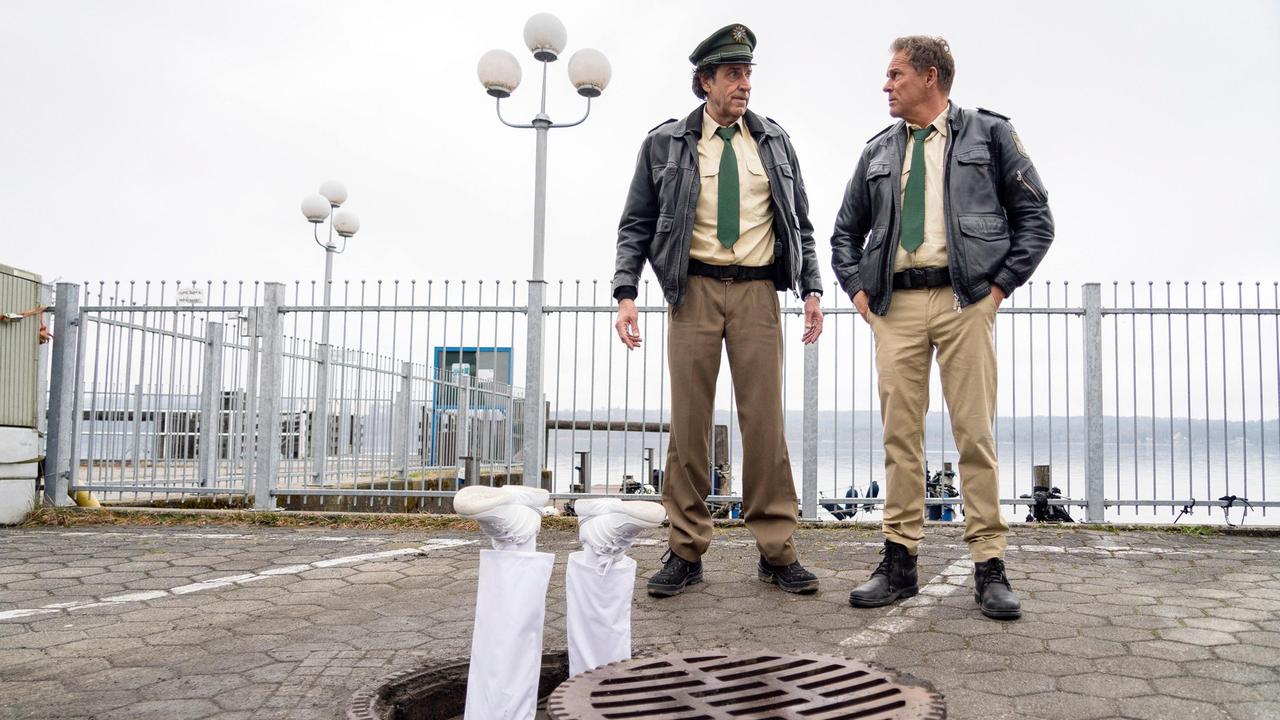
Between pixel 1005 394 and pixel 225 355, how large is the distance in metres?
7.99

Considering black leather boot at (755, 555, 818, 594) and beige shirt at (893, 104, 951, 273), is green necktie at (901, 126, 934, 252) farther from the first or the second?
black leather boot at (755, 555, 818, 594)

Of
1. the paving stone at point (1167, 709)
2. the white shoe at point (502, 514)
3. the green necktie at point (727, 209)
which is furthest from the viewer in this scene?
the green necktie at point (727, 209)

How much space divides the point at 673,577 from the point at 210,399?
7805 millimetres

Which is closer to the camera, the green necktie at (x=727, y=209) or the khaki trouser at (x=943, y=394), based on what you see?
the khaki trouser at (x=943, y=394)

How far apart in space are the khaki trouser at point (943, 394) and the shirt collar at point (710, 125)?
3.04 ft

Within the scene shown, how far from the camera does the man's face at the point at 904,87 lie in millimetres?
3346

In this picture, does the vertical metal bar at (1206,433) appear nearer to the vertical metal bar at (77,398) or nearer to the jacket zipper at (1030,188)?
the jacket zipper at (1030,188)

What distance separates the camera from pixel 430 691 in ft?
7.66

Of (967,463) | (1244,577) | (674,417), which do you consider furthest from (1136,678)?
(1244,577)

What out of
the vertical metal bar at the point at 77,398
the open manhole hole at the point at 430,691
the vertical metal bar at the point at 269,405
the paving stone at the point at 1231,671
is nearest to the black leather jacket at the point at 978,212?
the paving stone at the point at 1231,671

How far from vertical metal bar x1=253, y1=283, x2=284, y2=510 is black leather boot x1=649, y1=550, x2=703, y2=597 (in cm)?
481

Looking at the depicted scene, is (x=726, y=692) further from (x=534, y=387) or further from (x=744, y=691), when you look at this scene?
(x=534, y=387)

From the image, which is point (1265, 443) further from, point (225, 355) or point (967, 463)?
point (225, 355)

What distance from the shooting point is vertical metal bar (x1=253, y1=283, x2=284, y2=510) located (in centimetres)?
720
